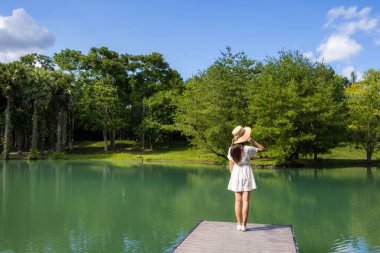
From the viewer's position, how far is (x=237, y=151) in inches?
328

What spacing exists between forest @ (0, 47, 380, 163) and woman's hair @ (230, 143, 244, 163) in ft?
82.1

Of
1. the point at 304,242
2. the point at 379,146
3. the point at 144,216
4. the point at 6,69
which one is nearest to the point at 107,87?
the point at 6,69

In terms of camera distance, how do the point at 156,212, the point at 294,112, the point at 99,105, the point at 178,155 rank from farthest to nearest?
the point at 99,105, the point at 178,155, the point at 294,112, the point at 156,212

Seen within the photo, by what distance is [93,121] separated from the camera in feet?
167

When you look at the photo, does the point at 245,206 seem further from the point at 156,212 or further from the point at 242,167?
the point at 156,212

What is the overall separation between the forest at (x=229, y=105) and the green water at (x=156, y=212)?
11.3 m

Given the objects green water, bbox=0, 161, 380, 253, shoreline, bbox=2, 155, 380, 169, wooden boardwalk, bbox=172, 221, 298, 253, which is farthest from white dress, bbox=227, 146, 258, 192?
shoreline, bbox=2, 155, 380, 169

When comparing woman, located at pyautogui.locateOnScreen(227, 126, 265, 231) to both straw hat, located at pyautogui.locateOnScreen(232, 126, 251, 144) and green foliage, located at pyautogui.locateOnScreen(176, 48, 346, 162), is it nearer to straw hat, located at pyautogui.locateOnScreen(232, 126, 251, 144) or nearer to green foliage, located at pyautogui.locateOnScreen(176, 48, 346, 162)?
straw hat, located at pyautogui.locateOnScreen(232, 126, 251, 144)

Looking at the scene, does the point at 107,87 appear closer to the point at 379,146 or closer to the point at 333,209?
the point at 379,146

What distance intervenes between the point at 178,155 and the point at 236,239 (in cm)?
3784

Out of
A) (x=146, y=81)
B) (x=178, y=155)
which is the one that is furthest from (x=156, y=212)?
(x=146, y=81)

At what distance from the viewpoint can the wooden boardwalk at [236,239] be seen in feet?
23.2

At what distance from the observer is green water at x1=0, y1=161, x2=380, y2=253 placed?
9547 millimetres

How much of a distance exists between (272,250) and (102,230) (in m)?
5.25
